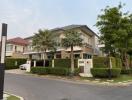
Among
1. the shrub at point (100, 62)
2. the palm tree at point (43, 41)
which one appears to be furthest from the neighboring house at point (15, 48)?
the shrub at point (100, 62)

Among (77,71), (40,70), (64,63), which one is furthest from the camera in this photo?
(64,63)

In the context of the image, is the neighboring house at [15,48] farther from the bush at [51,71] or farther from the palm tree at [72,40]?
the palm tree at [72,40]

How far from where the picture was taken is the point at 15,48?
61188 mm

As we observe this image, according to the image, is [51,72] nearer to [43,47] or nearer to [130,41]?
[43,47]

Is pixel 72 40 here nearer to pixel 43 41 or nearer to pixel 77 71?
pixel 77 71

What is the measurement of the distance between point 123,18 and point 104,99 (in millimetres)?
21110

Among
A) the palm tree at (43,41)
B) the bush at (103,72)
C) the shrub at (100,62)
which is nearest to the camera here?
the bush at (103,72)

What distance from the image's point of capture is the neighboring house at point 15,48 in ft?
197

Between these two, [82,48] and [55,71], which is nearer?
[55,71]

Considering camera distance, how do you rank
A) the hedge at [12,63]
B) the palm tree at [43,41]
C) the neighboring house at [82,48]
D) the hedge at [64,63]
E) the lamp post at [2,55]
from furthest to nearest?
the hedge at [12,63], the neighboring house at [82,48], the palm tree at [43,41], the hedge at [64,63], the lamp post at [2,55]

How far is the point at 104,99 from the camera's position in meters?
13.2

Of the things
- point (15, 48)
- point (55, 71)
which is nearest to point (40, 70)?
point (55, 71)

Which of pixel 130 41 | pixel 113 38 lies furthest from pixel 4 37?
pixel 130 41

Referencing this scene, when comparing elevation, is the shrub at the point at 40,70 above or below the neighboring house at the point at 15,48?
below
